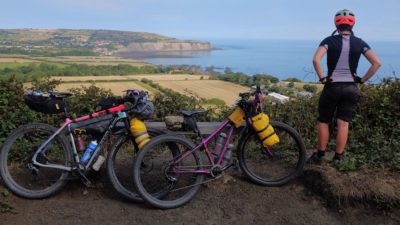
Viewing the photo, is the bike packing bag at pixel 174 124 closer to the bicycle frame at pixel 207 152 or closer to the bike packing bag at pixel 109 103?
the bicycle frame at pixel 207 152

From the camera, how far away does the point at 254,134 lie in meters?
4.63

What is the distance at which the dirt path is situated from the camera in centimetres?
393

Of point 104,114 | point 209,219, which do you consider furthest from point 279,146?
point 104,114

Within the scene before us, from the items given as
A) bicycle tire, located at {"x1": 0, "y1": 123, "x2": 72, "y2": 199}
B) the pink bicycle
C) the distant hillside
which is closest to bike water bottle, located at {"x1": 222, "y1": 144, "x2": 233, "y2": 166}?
the pink bicycle

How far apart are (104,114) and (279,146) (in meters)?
2.46

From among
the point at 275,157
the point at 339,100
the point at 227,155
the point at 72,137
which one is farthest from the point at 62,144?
the point at 339,100

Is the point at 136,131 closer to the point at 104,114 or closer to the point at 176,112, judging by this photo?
the point at 104,114

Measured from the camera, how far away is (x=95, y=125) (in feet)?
14.1

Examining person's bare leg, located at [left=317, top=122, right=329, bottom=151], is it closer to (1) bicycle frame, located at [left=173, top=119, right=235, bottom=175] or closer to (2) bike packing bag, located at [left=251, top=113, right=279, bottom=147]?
(2) bike packing bag, located at [left=251, top=113, right=279, bottom=147]

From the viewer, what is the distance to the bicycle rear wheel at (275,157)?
4668 mm

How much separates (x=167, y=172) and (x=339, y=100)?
2.24 m

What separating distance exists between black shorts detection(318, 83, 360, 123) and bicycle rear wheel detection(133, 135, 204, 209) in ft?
5.64

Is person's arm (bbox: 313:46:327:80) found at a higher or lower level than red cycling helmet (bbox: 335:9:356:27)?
lower

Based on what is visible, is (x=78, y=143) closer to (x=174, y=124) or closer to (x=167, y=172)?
(x=167, y=172)
